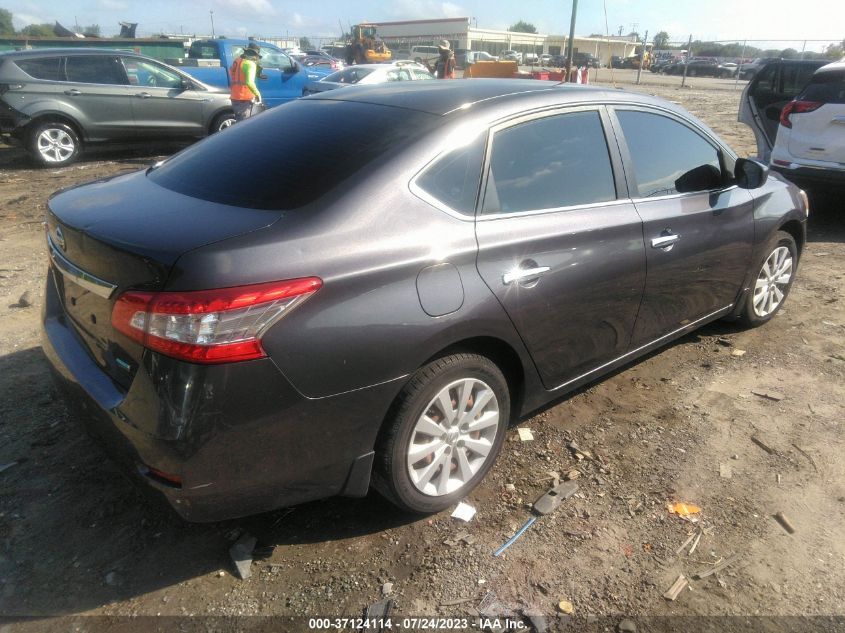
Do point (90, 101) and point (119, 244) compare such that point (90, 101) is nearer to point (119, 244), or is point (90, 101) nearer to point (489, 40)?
point (119, 244)

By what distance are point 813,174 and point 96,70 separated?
1015cm

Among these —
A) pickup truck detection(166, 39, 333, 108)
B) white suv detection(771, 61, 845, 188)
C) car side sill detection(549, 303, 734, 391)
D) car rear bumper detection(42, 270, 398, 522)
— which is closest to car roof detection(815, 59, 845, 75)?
white suv detection(771, 61, 845, 188)

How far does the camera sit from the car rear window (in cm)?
251

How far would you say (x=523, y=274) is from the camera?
9.07 feet

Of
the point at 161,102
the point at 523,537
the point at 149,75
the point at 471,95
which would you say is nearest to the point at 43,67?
the point at 149,75

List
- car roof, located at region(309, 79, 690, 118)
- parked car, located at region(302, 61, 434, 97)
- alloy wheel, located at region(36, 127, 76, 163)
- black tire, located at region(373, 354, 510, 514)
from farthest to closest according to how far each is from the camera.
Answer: parked car, located at region(302, 61, 434, 97)
alloy wheel, located at region(36, 127, 76, 163)
car roof, located at region(309, 79, 690, 118)
black tire, located at region(373, 354, 510, 514)

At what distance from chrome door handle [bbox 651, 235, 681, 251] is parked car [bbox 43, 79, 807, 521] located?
0.01 meters

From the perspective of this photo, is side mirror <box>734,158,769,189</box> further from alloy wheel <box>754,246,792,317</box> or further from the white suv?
the white suv

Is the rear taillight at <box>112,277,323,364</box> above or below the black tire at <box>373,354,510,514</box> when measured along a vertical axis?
above

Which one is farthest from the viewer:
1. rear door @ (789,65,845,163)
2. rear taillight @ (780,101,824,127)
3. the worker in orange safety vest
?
the worker in orange safety vest

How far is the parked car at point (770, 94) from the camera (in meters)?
8.59

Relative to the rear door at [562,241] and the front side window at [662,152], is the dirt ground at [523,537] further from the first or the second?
the front side window at [662,152]

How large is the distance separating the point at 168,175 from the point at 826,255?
21.3ft

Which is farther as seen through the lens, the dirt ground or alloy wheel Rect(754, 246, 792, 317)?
alloy wheel Rect(754, 246, 792, 317)
